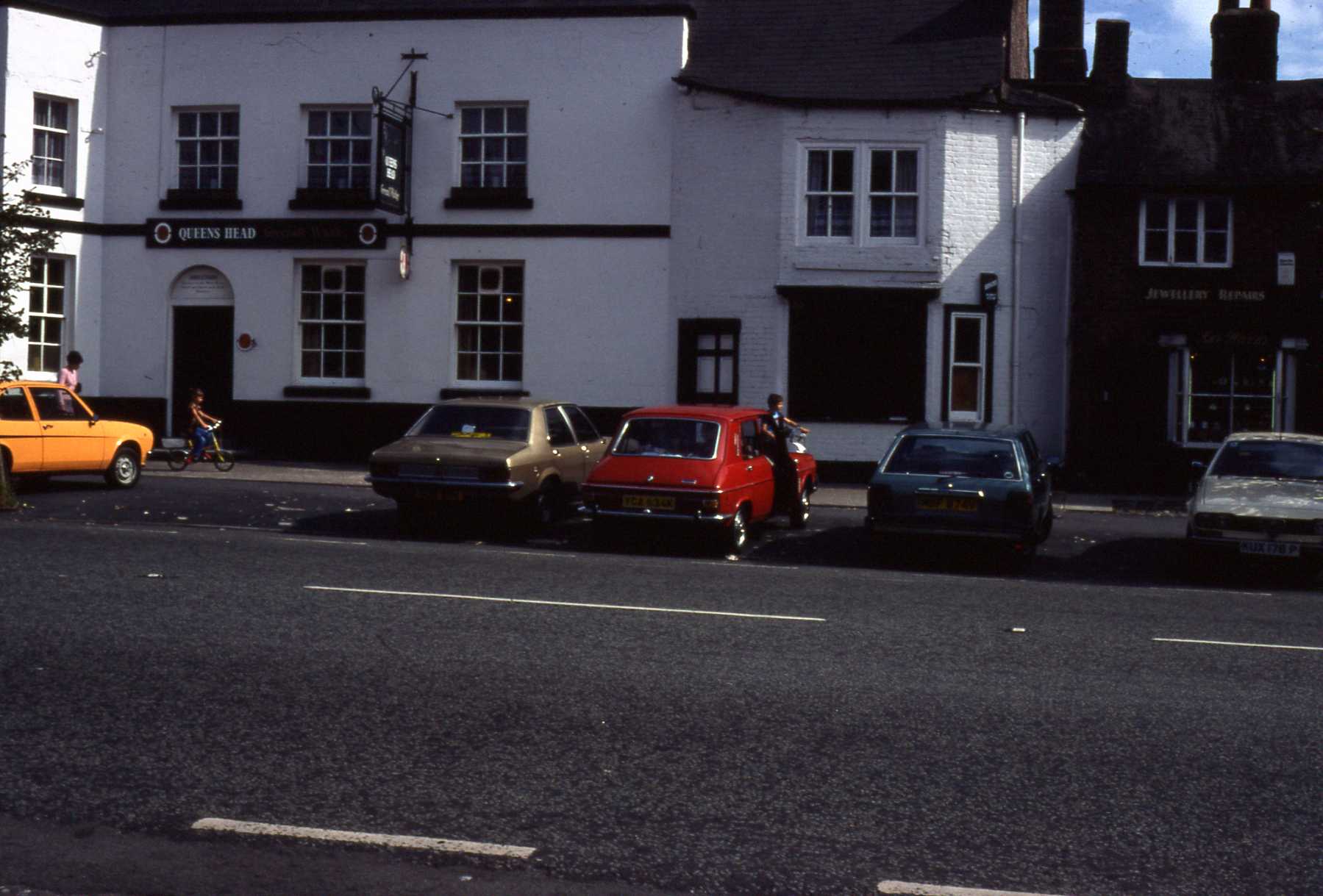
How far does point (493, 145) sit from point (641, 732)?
19.9m

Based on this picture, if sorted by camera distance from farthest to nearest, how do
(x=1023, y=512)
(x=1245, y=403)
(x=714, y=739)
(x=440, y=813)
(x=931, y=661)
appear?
(x=1245, y=403) < (x=1023, y=512) < (x=931, y=661) < (x=714, y=739) < (x=440, y=813)

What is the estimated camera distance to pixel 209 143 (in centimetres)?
2600

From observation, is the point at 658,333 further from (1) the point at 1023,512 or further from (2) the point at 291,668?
(2) the point at 291,668

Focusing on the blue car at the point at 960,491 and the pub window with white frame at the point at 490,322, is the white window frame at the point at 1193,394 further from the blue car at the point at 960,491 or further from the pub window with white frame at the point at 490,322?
the pub window with white frame at the point at 490,322

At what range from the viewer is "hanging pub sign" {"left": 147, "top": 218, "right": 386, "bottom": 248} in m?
25.2

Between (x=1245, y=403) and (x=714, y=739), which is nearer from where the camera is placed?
(x=714, y=739)

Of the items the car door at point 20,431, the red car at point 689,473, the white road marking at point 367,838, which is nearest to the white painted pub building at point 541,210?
the car door at point 20,431

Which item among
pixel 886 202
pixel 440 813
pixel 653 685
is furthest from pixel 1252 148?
pixel 440 813

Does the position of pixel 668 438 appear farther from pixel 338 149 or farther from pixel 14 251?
pixel 338 149

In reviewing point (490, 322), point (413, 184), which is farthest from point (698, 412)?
point (413, 184)

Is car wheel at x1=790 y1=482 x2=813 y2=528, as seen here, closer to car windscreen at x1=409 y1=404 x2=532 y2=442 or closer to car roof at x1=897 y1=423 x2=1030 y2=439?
car roof at x1=897 y1=423 x2=1030 y2=439

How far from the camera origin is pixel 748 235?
24188 mm

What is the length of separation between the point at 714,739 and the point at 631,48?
19865 mm

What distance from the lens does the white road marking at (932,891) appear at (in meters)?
4.73
